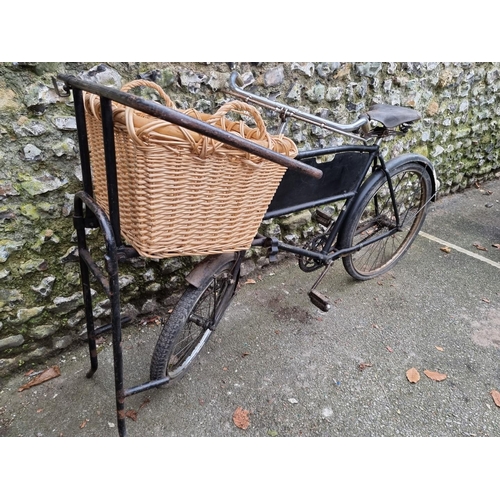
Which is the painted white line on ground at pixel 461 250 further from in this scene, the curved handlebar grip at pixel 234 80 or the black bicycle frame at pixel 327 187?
the curved handlebar grip at pixel 234 80

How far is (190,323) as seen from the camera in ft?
6.92

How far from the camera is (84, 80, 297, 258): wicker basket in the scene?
1212mm

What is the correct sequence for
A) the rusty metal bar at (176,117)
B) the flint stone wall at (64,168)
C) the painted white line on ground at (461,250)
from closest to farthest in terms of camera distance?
the rusty metal bar at (176,117), the flint stone wall at (64,168), the painted white line on ground at (461,250)

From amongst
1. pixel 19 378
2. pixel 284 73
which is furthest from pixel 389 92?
pixel 19 378

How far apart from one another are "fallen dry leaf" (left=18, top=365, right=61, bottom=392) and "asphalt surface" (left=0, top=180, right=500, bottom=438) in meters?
0.03

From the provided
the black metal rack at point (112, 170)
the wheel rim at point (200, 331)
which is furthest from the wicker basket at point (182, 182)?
the wheel rim at point (200, 331)

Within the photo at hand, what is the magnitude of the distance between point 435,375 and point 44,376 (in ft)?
7.08

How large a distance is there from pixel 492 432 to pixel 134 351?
6.34ft

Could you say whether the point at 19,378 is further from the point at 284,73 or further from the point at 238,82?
the point at 284,73

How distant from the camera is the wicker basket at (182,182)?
1212 millimetres

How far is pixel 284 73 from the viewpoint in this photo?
8.12 feet

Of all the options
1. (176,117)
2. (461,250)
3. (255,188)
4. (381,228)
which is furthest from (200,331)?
(461,250)

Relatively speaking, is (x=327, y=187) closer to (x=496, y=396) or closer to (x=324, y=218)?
(x=324, y=218)

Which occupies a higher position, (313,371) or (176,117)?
(176,117)
